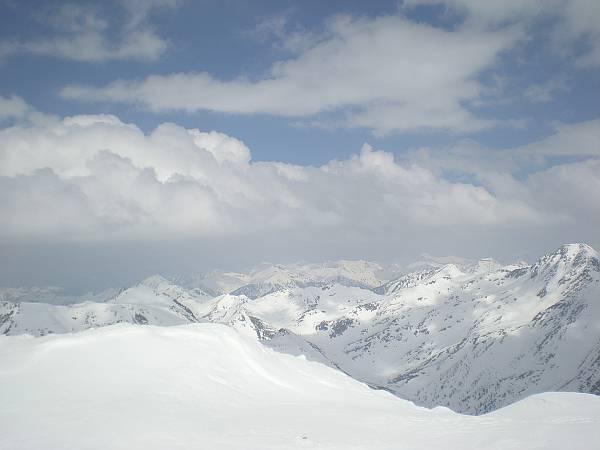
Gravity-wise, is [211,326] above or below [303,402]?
above

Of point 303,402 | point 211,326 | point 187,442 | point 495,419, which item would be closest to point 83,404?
point 187,442

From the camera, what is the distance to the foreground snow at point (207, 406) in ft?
88.9

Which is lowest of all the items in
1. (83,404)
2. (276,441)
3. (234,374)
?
(276,441)

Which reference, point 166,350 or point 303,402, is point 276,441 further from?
point 166,350

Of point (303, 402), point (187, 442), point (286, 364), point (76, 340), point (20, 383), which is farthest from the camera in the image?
point (286, 364)

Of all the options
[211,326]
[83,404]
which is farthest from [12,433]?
[211,326]

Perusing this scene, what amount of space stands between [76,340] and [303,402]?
75.5ft

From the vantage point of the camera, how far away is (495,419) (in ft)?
115

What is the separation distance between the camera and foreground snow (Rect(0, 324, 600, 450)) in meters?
27.1

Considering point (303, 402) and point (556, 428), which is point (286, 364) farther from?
point (556, 428)

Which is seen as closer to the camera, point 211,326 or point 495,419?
point 495,419

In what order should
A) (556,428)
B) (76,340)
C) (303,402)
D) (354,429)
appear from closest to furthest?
1. (556,428)
2. (354,429)
3. (303,402)
4. (76,340)

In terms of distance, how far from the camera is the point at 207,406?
113ft

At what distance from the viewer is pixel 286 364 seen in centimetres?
5369
